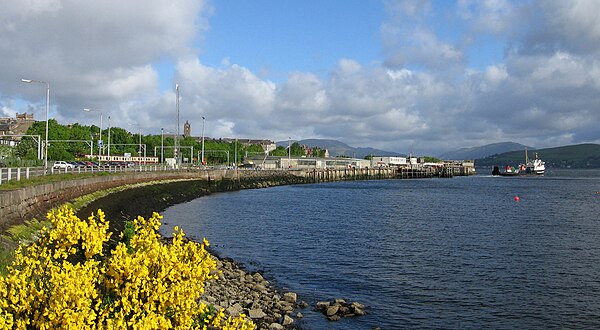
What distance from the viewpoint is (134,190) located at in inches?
2739

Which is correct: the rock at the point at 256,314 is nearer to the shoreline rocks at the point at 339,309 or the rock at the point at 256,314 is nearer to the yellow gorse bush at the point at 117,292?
the shoreline rocks at the point at 339,309

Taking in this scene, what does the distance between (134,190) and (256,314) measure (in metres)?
51.2

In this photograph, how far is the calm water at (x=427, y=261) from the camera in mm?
24812

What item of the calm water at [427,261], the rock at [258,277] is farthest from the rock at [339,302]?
the rock at [258,277]

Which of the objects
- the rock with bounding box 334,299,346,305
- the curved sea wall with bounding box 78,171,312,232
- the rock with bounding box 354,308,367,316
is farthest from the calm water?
the curved sea wall with bounding box 78,171,312,232

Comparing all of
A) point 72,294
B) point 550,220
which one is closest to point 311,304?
point 72,294

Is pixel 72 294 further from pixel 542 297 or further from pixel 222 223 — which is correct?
pixel 222 223

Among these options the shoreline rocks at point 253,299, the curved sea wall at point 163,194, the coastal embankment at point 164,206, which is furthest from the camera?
the curved sea wall at point 163,194

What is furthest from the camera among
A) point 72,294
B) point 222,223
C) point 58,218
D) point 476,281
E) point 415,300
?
point 222,223

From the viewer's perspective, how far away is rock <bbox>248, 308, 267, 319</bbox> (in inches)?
871

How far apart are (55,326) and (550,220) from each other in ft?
208

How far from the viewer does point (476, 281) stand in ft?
101

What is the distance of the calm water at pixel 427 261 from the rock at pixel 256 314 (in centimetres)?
192

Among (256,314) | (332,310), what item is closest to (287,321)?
(256,314)
